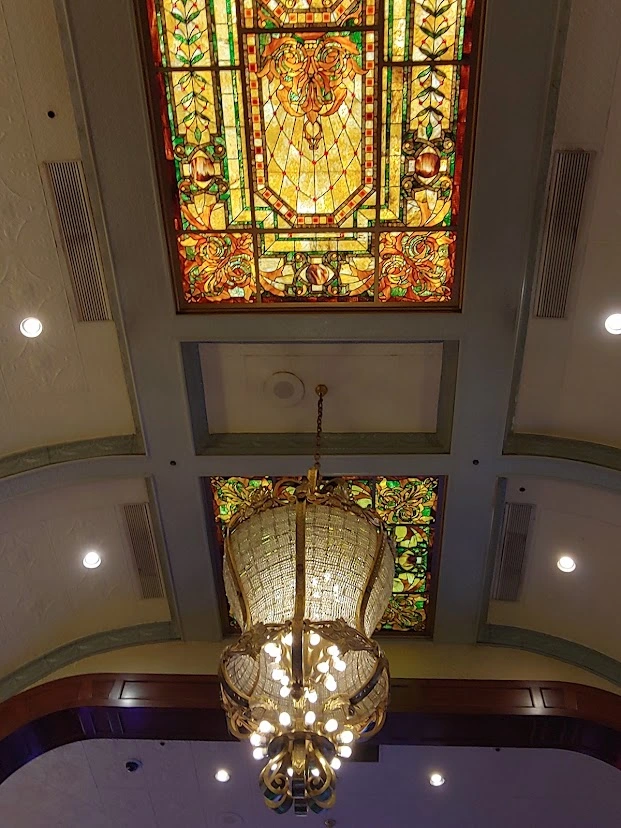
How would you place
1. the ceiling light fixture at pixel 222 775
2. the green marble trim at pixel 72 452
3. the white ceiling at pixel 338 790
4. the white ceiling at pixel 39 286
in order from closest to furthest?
the white ceiling at pixel 39 286 → the green marble trim at pixel 72 452 → the white ceiling at pixel 338 790 → the ceiling light fixture at pixel 222 775

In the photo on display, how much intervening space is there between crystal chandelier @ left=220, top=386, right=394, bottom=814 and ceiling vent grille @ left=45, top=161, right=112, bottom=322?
1644 millimetres

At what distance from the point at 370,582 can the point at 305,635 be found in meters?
0.48

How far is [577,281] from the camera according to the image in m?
4.18

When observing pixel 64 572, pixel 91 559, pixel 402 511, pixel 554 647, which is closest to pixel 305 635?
pixel 402 511

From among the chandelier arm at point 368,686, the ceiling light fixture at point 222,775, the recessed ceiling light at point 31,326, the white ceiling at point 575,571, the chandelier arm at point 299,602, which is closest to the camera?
the chandelier arm at point 299,602

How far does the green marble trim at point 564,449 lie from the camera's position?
15.3ft

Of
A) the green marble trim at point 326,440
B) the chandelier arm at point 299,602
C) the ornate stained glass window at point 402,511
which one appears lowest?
the chandelier arm at point 299,602

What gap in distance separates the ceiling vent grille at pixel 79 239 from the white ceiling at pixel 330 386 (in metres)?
0.77

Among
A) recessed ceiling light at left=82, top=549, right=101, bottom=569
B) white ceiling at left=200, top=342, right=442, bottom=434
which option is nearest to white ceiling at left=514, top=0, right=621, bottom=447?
white ceiling at left=200, top=342, right=442, bottom=434

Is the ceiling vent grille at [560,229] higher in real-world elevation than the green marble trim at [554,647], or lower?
higher

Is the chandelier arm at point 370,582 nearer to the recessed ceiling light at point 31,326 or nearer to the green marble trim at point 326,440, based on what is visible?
the green marble trim at point 326,440

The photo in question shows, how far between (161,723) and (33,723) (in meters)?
1.01

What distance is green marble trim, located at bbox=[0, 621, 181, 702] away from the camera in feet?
18.7

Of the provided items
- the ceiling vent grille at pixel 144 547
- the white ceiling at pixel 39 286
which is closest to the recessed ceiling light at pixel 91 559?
the ceiling vent grille at pixel 144 547
